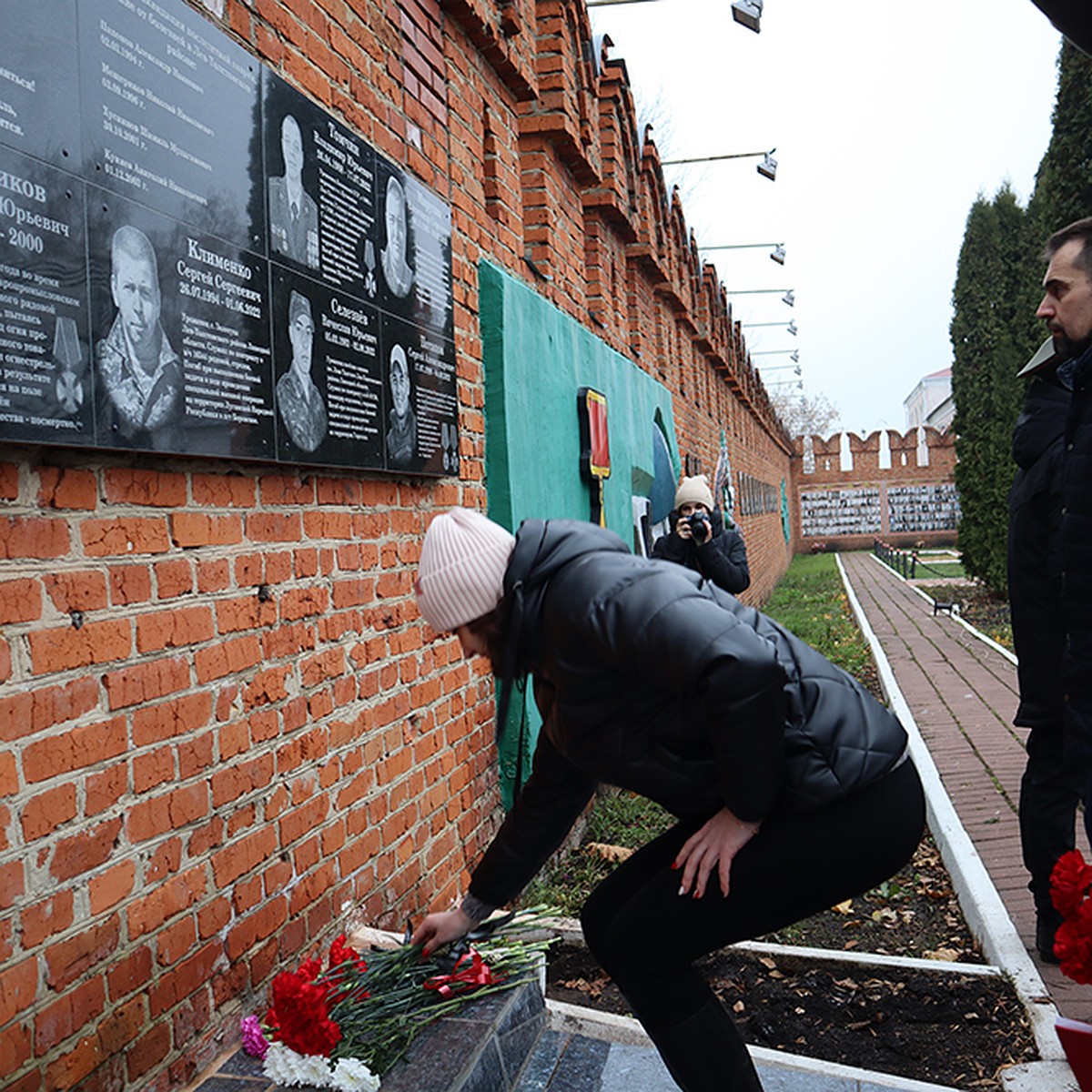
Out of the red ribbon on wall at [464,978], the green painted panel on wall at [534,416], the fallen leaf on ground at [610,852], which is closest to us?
the red ribbon on wall at [464,978]

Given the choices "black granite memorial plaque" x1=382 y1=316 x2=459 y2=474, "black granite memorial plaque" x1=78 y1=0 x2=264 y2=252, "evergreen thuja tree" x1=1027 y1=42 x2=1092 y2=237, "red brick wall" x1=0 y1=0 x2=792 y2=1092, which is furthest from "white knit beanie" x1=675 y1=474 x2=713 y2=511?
"evergreen thuja tree" x1=1027 y1=42 x2=1092 y2=237

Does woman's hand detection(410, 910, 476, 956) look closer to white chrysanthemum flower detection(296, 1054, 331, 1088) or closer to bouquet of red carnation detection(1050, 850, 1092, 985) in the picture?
white chrysanthemum flower detection(296, 1054, 331, 1088)

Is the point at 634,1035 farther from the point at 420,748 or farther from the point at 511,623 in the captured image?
the point at 511,623

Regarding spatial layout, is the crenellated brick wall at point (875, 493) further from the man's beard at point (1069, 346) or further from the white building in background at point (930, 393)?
the white building in background at point (930, 393)

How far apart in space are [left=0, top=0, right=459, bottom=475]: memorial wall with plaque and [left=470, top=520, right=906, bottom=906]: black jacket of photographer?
35.7 inches

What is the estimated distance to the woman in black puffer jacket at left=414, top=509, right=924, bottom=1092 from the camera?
189 cm

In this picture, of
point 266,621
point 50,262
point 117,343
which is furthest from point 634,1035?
point 50,262

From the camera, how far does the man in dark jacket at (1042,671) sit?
3.54 meters

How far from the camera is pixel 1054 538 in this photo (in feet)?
10.7

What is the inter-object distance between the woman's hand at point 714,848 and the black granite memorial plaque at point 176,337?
140 centimetres

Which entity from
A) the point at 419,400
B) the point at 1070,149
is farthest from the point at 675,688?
the point at 1070,149

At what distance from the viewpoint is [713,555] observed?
6555 millimetres

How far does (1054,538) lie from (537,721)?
2.44 m

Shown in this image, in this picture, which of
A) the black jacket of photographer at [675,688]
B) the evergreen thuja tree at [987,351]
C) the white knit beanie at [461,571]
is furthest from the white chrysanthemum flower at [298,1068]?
the evergreen thuja tree at [987,351]
